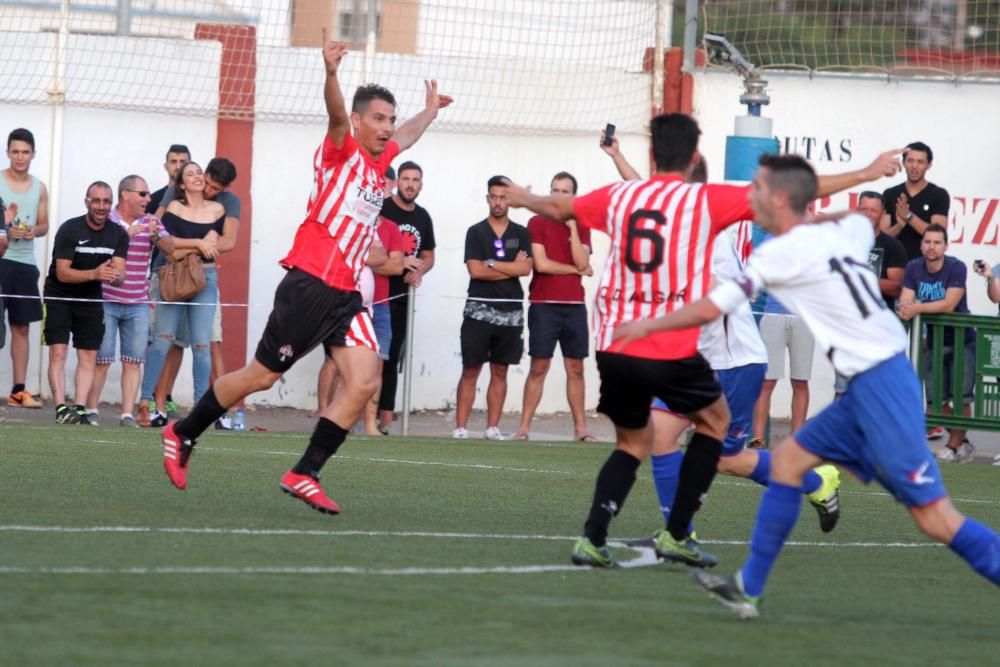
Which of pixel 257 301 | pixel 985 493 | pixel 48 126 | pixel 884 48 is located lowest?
pixel 985 493

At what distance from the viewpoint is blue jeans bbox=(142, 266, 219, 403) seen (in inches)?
541

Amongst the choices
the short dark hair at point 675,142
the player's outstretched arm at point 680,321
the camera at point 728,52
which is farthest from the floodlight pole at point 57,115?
the player's outstretched arm at point 680,321

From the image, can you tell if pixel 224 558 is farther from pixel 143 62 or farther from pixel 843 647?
pixel 143 62

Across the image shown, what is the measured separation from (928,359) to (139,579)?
963 cm

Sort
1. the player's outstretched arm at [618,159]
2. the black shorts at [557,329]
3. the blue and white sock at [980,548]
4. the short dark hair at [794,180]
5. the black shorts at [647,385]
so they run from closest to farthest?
the blue and white sock at [980,548], the short dark hair at [794,180], the black shorts at [647,385], the player's outstretched arm at [618,159], the black shorts at [557,329]

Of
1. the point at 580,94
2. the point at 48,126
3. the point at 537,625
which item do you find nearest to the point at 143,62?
the point at 48,126

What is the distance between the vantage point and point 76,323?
13766mm

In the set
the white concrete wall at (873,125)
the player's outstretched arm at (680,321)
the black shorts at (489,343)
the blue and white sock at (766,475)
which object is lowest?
the blue and white sock at (766,475)

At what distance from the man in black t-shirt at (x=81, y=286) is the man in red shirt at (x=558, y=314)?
11.6 ft

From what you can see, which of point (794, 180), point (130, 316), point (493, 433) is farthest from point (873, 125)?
point (794, 180)

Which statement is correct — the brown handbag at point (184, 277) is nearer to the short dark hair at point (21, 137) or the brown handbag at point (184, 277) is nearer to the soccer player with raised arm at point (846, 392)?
the short dark hair at point (21, 137)

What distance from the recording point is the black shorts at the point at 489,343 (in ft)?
46.7

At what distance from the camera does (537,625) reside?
211 inches

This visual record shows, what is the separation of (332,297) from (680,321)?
9.83 feet
